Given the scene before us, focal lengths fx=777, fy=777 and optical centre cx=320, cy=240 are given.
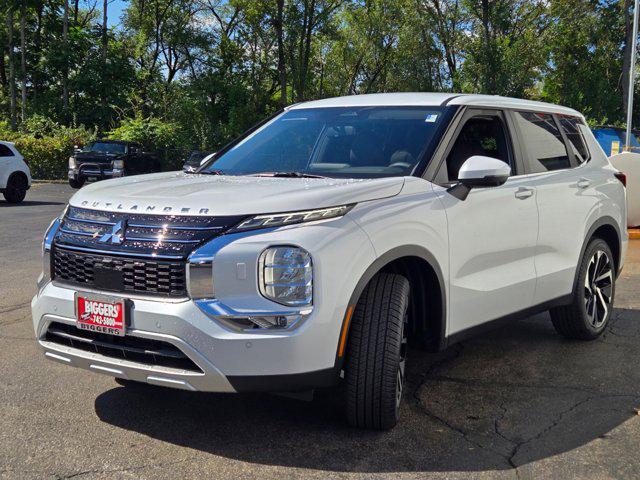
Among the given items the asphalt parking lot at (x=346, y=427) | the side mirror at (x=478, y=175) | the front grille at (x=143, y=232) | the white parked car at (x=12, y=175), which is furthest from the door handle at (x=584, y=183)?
the white parked car at (x=12, y=175)

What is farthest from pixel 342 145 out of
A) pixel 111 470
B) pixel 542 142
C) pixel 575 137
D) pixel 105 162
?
pixel 105 162

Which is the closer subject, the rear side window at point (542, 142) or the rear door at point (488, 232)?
the rear door at point (488, 232)

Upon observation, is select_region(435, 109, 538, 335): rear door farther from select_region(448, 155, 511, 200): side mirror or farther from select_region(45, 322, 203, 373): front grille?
select_region(45, 322, 203, 373): front grille

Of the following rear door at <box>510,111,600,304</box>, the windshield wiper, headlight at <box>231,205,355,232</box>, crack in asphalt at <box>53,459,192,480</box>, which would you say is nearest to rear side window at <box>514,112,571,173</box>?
rear door at <box>510,111,600,304</box>

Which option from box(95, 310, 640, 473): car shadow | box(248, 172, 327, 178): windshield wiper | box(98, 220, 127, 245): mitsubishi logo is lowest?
box(95, 310, 640, 473): car shadow

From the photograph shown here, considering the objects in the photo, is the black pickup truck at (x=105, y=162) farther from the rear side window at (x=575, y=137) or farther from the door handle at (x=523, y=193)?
the door handle at (x=523, y=193)

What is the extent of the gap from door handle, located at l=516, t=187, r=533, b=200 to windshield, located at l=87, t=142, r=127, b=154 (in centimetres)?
2198

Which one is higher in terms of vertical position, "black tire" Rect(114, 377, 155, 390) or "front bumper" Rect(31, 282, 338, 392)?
"front bumper" Rect(31, 282, 338, 392)

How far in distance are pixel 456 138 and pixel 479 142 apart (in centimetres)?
33

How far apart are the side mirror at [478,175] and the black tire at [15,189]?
1661 centimetres

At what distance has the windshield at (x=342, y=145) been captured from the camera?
448cm

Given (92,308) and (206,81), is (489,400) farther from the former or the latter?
(206,81)

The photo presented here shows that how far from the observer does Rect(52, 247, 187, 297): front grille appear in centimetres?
352

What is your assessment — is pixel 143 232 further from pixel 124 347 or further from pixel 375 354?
pixel 375 354
